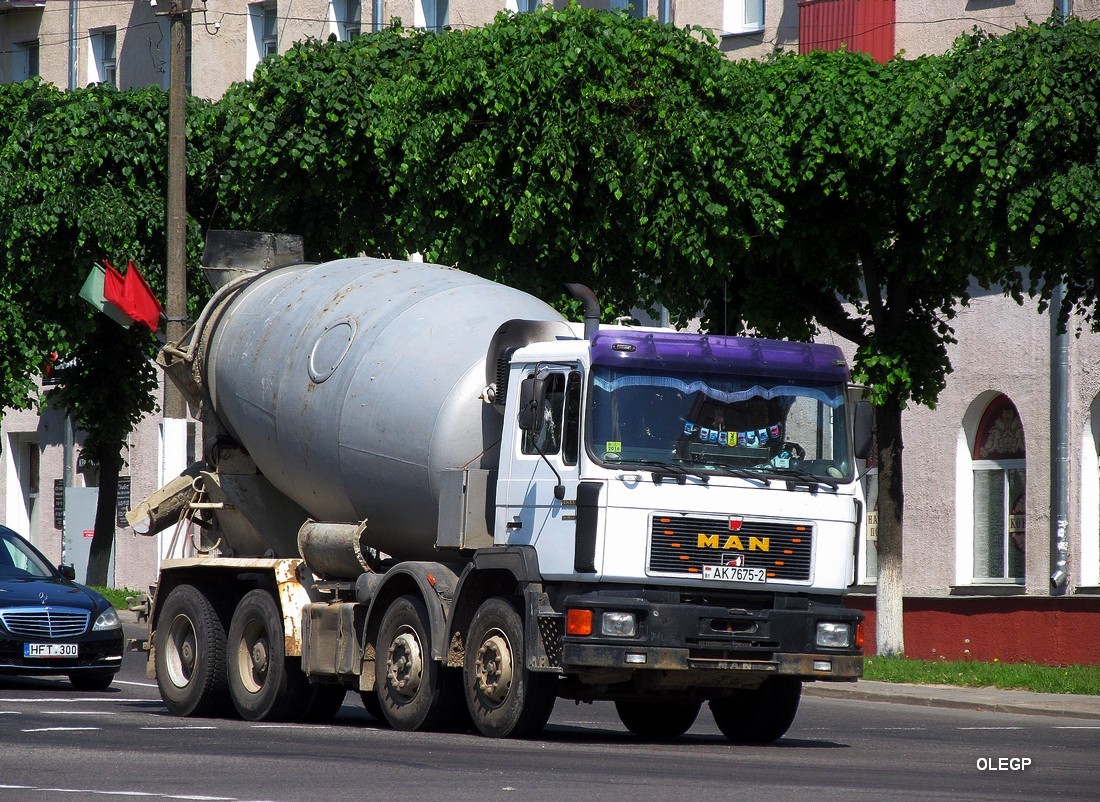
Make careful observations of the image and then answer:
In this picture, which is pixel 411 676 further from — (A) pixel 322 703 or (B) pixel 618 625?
(B) pixel 618 625

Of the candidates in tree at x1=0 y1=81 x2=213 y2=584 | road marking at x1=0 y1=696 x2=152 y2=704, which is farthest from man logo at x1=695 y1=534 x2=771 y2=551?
tree at x1=0 y1=81 x2=213 y2=584

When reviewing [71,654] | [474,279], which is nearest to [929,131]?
[474,279]

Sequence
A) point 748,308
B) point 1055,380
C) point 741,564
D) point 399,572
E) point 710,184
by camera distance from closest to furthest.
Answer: point 741,564
point 399,572
point 710,184
point 748,308
point 1055,380

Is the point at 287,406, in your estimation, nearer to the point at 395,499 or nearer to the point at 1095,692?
the point at 395,499

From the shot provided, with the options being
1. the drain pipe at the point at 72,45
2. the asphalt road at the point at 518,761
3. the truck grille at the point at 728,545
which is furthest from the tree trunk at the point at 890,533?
the drain pipe at the point at 72,45

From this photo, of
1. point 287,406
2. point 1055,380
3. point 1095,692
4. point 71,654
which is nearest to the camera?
point 287,406

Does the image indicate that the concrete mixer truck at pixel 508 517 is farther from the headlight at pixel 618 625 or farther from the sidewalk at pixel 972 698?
the sidewalk at pixel 972 698

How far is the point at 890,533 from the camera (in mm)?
23328

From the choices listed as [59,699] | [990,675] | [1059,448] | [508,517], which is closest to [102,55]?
[1059,448]

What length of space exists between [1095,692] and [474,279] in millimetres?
8158

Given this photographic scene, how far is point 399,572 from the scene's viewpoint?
14.2m

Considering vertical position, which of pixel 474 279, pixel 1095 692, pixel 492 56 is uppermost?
pixel 492 56

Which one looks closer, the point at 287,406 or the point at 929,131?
the point at 287,406

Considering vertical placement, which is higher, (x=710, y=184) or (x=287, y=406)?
(x=710, y=184)
